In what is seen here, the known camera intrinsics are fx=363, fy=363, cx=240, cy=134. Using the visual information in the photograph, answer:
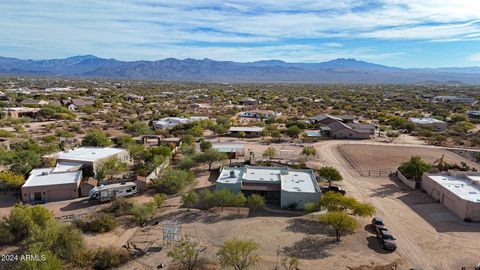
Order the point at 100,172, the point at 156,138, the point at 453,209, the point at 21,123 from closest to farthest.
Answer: the point at 453,209 → the point at 100,172 → the point at 156,138 → the point at 21,123

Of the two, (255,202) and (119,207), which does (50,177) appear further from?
(255,202)

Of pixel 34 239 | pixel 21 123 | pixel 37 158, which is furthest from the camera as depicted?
pixel 21 123

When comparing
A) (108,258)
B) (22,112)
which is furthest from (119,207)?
(22,112)

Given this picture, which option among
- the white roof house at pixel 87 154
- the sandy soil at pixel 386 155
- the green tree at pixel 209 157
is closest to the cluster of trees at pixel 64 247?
the white roof house at pixel 87 154

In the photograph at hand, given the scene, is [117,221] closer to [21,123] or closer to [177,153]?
[177,153]

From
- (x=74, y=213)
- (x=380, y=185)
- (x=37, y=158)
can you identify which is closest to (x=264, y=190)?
(x=380, y=185)

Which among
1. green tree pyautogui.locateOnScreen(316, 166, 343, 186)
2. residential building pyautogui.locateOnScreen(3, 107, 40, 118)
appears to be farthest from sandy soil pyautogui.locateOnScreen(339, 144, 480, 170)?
residential building pyautogui.locateOnScreen(3, 107, 40, 118)

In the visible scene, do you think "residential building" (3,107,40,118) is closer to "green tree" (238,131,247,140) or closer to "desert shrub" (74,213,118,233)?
"green tree" (238,131,247,140)
